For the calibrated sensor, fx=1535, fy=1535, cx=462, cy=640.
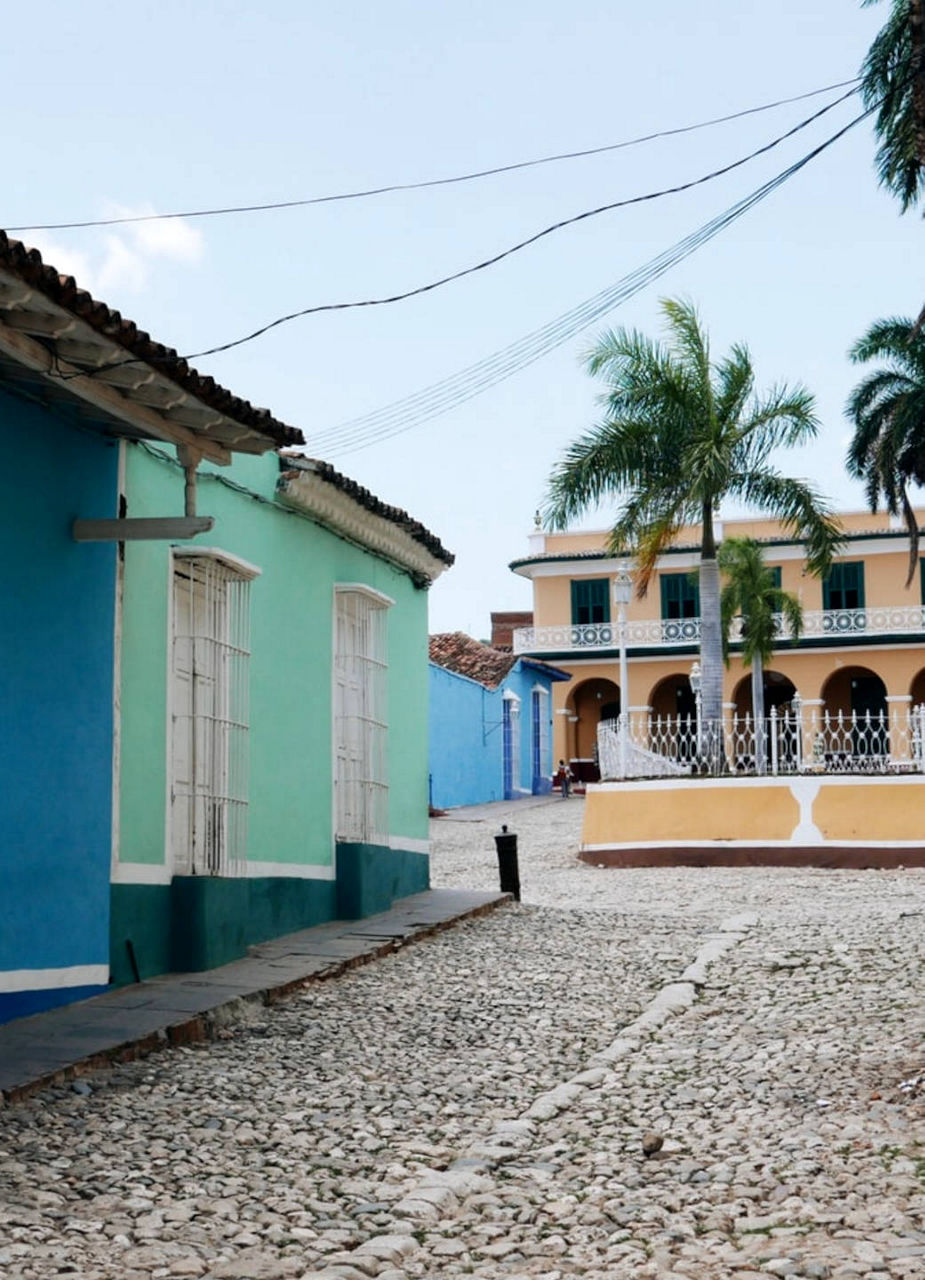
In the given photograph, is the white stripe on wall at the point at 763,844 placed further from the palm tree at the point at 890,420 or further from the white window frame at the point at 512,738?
the white window frame at the point at 512,738

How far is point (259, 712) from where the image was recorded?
9406 mm

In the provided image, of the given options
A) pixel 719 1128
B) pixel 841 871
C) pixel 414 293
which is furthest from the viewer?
pixel 841 871

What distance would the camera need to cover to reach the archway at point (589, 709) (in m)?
41.5

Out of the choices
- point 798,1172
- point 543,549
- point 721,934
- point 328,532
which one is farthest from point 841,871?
point 543,549

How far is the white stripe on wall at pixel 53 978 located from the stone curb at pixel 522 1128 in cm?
241

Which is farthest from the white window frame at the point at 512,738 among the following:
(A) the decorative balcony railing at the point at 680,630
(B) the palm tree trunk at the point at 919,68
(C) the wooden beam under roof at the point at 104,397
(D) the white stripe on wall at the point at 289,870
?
(B) the palm tree trunk at the point at 919,68

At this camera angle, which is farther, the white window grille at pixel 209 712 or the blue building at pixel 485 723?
the blue building at pixel 485 723

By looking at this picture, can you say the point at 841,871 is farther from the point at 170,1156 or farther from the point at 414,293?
the point at 170,1156

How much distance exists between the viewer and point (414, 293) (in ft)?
29.3

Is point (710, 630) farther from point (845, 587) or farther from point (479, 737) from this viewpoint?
point (845, 587)

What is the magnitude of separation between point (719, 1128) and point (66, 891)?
3.33 metres

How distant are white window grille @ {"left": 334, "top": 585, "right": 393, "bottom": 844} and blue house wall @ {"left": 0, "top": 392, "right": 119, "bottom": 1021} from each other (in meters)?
3.60

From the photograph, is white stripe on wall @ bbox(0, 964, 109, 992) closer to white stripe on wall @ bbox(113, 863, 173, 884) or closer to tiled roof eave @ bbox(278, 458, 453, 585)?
white stripe on wall @ bbox(113, 863, 173, 884)

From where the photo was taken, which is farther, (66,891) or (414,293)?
(414,293)
